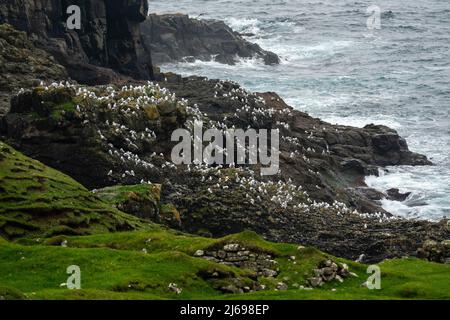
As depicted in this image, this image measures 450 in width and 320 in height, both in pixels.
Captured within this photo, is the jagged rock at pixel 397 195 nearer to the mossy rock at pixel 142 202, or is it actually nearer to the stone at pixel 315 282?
the mossy rock at pixel 142 202

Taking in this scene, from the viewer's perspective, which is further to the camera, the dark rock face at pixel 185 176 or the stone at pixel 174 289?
the dark rock face at pixel 185 176

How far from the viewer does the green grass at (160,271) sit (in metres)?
31.3

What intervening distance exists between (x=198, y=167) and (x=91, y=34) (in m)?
28.1

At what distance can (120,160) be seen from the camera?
5741cm

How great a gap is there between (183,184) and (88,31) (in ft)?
98.3

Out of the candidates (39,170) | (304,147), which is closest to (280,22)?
(304,147)

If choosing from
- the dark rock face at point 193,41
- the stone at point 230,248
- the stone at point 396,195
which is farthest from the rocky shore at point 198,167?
the dark rock face at point 193,41

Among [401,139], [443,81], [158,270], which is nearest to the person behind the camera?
[158,270]

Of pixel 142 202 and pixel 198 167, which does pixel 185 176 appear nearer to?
pixel 198 167

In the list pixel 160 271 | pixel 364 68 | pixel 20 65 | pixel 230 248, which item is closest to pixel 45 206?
pixel 230 248

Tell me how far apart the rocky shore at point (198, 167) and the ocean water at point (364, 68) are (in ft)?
17.5

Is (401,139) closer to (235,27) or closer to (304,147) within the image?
(304,147)

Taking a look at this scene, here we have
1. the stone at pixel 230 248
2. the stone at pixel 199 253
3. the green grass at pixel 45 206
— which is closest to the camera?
the stone at pixel 199 253

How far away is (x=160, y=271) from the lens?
33250mm
